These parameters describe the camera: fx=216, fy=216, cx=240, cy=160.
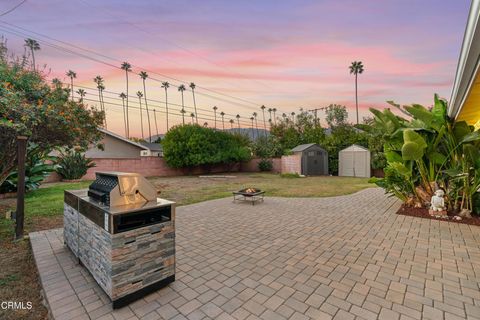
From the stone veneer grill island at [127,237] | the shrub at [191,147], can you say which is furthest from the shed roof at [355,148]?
the stone veneer grill island at [127,237]

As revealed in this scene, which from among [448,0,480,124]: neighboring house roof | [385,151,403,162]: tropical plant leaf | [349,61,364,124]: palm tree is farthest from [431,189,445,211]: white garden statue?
[349,61,364,124]: palm tree

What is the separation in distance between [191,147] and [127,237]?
17.8 m

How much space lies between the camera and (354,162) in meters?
18.3

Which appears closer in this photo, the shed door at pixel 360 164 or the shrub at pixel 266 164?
the shed door at pixel 360 164

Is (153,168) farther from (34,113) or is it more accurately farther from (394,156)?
(394,156)

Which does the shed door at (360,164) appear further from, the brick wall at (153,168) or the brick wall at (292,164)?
the brick wall at (153,168)

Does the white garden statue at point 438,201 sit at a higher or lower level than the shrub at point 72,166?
lower

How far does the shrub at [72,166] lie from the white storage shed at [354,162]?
19347mm

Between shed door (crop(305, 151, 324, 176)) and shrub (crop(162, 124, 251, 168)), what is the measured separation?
7787 millimetres

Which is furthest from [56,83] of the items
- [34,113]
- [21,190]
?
[21,190]

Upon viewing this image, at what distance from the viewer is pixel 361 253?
3.67 m

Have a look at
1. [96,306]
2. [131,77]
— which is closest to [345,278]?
[96,306]

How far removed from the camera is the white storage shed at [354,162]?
17.6 m

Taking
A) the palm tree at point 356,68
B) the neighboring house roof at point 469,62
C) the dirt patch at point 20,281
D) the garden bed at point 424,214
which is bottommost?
the garden bed at point 424,214
